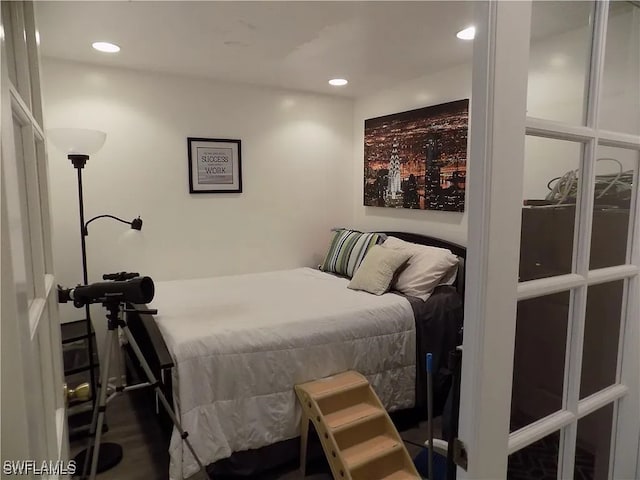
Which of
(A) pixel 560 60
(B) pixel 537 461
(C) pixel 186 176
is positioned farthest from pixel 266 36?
(B) pixel 537 461

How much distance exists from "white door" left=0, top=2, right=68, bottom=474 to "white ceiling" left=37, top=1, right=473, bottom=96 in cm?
131

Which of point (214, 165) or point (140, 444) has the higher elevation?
point (214, 165)

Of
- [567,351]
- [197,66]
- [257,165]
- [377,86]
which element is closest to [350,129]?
[377,86]

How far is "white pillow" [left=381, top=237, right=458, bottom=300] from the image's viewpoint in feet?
9.21

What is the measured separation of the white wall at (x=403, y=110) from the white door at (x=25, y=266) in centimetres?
271

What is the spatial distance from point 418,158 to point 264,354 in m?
2.10

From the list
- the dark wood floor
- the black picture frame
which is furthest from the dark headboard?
the black picture frame

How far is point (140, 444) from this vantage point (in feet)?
7.98

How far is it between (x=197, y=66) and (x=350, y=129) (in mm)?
1646

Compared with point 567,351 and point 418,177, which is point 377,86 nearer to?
point 418,177

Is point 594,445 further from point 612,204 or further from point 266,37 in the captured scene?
point 266,37

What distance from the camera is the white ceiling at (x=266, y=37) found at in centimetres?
207

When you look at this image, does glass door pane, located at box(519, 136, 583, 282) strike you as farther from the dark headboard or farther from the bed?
the dark headboard

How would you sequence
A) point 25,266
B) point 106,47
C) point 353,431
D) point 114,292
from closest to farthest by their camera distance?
point 25,266, point 114,292, point 353,431, point 106,47
